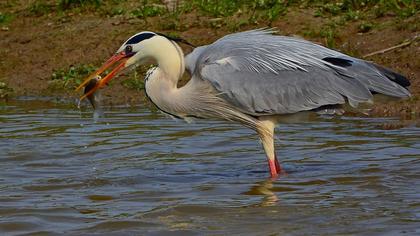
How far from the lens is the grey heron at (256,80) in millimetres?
7500

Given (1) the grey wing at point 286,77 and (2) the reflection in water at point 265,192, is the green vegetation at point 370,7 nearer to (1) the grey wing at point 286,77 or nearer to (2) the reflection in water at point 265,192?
(1) the grey wing at point 286,77

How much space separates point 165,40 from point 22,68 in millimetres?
4878

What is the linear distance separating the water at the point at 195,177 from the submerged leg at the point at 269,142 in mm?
118

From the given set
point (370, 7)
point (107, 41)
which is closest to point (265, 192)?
point (370, 7)

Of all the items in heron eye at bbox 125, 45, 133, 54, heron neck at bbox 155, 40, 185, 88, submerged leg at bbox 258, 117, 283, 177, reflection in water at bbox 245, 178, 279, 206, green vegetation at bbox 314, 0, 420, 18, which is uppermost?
green vegetation at bbox 314, 0, 420, 18

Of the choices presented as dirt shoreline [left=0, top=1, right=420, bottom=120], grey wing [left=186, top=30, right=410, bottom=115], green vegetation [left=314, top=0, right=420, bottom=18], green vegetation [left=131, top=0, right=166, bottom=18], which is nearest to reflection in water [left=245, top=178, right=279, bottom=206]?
grey wing [left=186, top=30, right=410, bottom=115]

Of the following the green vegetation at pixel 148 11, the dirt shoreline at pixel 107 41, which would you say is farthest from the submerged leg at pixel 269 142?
the green vegetation at pixel 148 11

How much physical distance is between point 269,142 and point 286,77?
50 cm

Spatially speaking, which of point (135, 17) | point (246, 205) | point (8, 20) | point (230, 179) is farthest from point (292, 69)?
point (8, 20)

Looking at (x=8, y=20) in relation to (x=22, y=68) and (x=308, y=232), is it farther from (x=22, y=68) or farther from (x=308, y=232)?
(x=308, y=232)

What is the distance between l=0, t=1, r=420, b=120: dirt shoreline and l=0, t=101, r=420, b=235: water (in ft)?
3.06

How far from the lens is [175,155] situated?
8391 mm

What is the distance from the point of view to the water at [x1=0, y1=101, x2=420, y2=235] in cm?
594

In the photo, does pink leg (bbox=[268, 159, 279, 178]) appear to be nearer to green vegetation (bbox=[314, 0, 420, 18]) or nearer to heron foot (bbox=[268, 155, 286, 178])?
heron foot (bbox=[268, 155, 286, 178])
